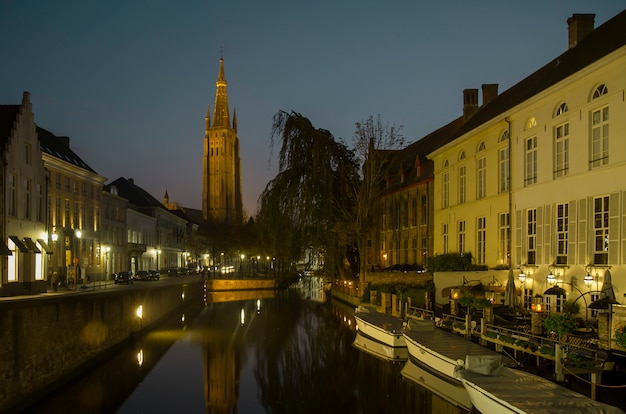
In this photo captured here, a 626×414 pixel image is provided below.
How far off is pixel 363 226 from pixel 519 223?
14.8m

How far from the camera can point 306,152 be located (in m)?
40.5

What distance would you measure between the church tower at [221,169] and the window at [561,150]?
4375 inches

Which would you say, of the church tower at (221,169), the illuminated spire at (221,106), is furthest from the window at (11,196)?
the illuminated spire at (221,106)

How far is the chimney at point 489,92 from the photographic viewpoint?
4091 centimetres

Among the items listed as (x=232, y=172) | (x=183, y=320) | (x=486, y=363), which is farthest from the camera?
(x=232, y=172)

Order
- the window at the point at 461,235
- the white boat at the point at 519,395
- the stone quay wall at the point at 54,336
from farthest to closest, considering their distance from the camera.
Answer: the window at the point at 461,235 → the stone quay wall at the point at 54,336 → the white boat at the point at 519,395

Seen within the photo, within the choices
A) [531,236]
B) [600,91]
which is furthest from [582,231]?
[600,91]

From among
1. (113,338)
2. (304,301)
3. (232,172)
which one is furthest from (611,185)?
(232,172)

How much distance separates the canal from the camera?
17.0m

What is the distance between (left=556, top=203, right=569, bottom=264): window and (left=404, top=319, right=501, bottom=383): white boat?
553 cm

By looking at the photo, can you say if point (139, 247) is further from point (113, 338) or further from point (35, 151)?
point (113, 338)

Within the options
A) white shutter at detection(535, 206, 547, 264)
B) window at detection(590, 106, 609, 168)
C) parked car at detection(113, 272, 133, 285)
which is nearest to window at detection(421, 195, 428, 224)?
white shutter at detection(535, 206, 547, 264)

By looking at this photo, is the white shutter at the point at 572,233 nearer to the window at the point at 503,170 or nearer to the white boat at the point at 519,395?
the window at the point at 503,170

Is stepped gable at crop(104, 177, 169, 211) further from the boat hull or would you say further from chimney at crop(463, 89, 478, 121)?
the boat hull
